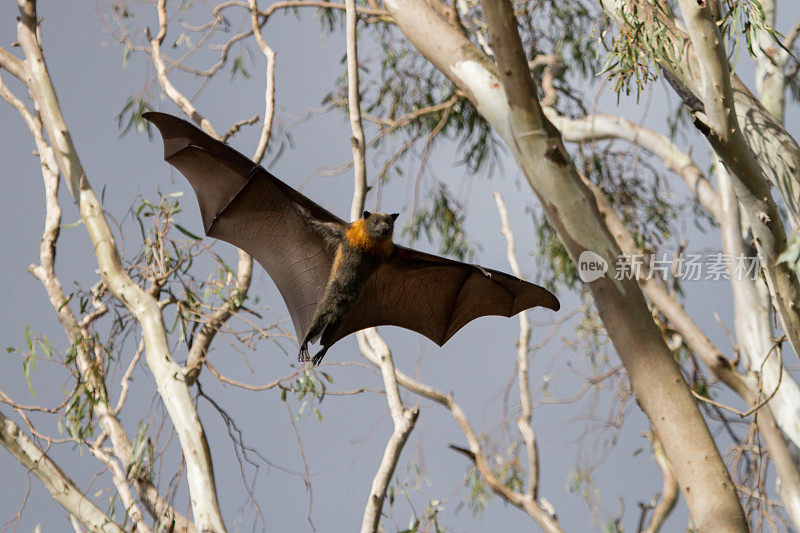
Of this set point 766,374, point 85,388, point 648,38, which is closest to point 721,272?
point 766,374

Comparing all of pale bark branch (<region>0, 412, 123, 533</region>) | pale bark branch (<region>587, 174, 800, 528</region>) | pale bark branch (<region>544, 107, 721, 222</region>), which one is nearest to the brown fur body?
pale bark branch (<region>0, 412, 123, 533</region>)

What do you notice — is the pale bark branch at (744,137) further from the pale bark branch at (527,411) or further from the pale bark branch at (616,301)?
the pale bark branch at (527,411)

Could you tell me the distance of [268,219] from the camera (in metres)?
3.18

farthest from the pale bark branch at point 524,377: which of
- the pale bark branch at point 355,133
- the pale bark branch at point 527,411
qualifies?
the pale bark branch at point 355,133

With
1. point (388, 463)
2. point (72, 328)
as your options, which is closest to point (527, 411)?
point (388, 463)

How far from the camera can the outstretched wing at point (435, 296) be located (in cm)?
318

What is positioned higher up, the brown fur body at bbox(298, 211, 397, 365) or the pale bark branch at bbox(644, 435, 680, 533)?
the brown fur body at bbox(298, 211, 397, 365)

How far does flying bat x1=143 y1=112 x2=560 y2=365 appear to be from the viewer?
9.70 ft

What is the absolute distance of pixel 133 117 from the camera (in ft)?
17.2

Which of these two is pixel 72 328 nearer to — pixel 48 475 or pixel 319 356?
pixel 48 475

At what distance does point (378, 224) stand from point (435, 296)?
61cm

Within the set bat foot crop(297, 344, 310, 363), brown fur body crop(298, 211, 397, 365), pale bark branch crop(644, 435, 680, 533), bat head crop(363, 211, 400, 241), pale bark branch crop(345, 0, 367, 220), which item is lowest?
pale bark branch crop(644, 435, 680, 533)

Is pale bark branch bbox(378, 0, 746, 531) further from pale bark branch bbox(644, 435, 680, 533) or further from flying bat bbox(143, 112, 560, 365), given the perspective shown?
pale bark branch bbox(644, 435, 680, 533)

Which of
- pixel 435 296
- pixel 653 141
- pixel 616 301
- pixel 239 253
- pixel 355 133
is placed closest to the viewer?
pixel 616 301
